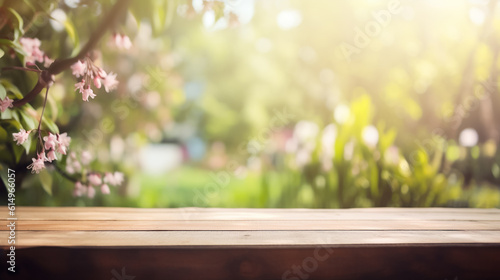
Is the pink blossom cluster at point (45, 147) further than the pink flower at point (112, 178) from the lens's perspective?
No

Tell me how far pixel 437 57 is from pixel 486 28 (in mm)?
1242

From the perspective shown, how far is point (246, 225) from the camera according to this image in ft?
5.04

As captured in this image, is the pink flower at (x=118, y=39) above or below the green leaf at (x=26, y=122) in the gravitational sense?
above

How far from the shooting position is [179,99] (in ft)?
15.3

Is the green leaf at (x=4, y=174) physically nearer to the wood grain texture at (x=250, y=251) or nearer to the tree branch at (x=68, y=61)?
the tree branch at (x=68, y=61)

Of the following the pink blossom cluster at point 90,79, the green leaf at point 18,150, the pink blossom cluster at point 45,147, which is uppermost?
the pink blossom cluster at point 90,79

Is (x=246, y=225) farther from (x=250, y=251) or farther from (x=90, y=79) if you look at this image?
(x=90, y=79)

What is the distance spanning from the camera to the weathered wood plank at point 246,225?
1.47m

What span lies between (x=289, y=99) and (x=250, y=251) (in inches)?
401
